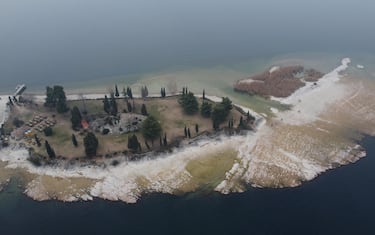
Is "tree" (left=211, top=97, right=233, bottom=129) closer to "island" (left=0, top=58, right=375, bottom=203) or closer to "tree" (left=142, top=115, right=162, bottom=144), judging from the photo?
"island" (left=0, top=58, right=375, bottom=203)

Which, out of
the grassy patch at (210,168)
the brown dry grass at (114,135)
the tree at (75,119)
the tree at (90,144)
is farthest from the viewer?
the tree at (75,119)

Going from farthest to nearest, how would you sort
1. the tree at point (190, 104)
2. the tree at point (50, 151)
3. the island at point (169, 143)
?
the tree at point (190, 104) → the tree at point (50, 151) → the island at point (169, 143)

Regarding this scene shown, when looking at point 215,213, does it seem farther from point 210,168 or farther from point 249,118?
point 249,118

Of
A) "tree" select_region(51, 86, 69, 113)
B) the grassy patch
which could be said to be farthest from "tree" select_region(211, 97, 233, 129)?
"tree" select_region(51, 86, 69, 113)

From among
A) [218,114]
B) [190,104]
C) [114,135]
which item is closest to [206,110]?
[190,104]

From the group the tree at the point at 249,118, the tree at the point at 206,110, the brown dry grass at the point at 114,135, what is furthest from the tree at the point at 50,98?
the tree at the point at 249,118

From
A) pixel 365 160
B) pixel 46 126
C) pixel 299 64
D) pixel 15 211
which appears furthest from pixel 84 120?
pixel 299 64

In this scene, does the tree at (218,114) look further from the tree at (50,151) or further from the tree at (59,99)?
the tree at (59,99)
